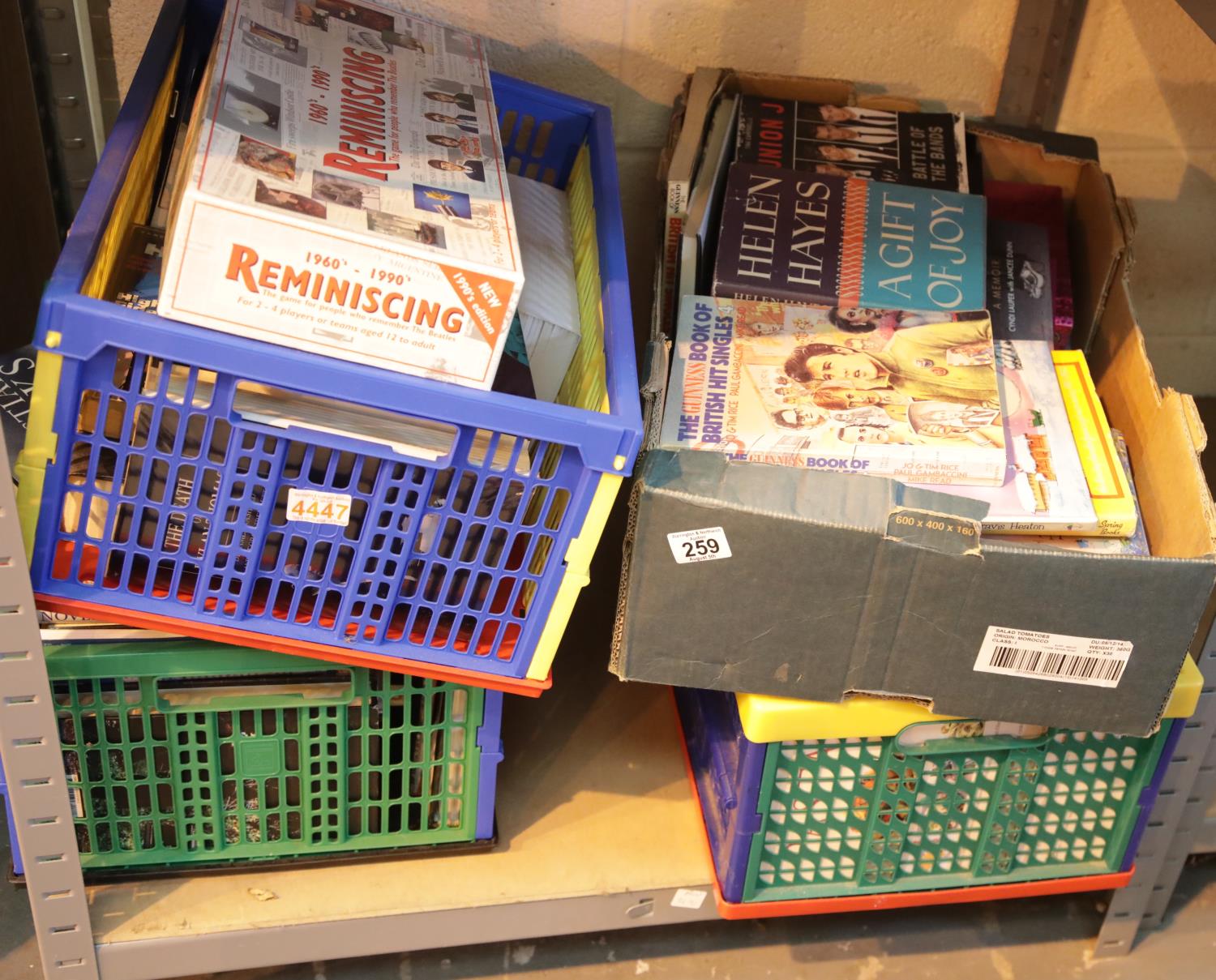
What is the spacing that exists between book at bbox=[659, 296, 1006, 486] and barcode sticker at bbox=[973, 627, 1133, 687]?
149 mm

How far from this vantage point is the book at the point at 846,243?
124 cm

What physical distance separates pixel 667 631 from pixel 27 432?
54 cm

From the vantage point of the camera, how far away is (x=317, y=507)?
0.96 metres

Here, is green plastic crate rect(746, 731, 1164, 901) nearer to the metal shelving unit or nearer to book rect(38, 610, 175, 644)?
the metal shelving unit

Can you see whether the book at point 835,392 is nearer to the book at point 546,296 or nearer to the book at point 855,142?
the book at point 546,296

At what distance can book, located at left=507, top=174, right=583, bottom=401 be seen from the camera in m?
1.08

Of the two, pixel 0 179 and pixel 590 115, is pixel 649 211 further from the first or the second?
pixel 0 179

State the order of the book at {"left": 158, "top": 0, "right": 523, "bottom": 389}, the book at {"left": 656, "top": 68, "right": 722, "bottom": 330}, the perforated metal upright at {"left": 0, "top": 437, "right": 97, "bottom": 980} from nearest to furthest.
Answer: the book at {"left": 158, "top": 0, "right": 523, "bottom": 389} < the perforated metal upright at {"left": 0, "top": 437, "right": 97, "bottom": 980} < the book at {"left": 656, "top": 68, "right": 722, "bottom": 330}

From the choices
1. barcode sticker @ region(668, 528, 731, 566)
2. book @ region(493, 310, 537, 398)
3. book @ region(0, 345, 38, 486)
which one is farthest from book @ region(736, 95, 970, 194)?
book @ region(0, 345, 38, 486)

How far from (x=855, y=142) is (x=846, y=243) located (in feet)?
0.57

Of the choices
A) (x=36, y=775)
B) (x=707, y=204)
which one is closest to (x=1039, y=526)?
(x=707, y=204)

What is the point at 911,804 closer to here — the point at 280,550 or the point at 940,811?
the point at 940,811

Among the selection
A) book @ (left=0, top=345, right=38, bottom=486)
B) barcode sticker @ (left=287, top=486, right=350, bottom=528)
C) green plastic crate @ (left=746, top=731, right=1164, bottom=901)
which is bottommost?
green plastic crate @ (left=746, top=731, right=1164, bottom=901)

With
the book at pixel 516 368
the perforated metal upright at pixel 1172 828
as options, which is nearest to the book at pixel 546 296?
the book at pixel 516 368
